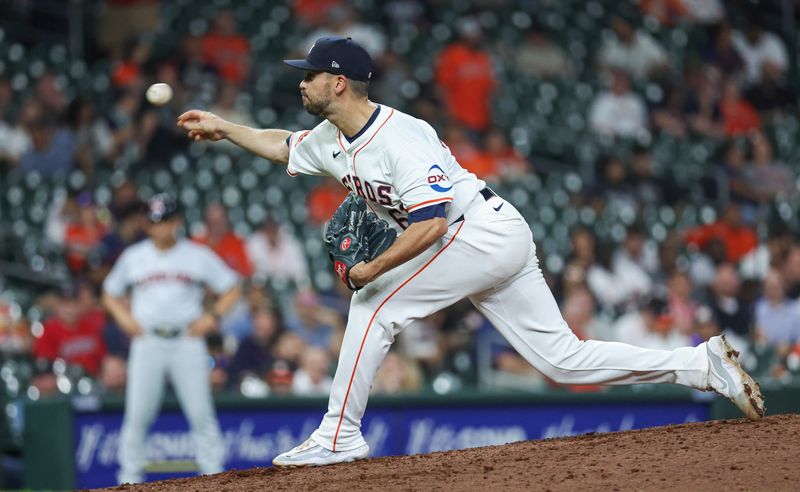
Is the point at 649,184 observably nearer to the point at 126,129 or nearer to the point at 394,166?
the point at 126,129

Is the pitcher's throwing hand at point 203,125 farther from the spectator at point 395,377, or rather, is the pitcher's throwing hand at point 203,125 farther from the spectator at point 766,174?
the spectator at point 766,174

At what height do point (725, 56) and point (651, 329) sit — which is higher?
point (725, 56)

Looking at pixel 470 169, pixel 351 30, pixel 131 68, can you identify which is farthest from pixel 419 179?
pixel 351 30

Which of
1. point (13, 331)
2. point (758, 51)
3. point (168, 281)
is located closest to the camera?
point (168, 281)

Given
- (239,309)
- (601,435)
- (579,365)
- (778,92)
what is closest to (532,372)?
(239,309)

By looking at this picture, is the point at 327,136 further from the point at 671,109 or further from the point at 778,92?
the point at 778,92

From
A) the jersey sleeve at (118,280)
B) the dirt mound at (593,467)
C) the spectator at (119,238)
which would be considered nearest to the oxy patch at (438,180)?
the dirt mound at (593,467)
